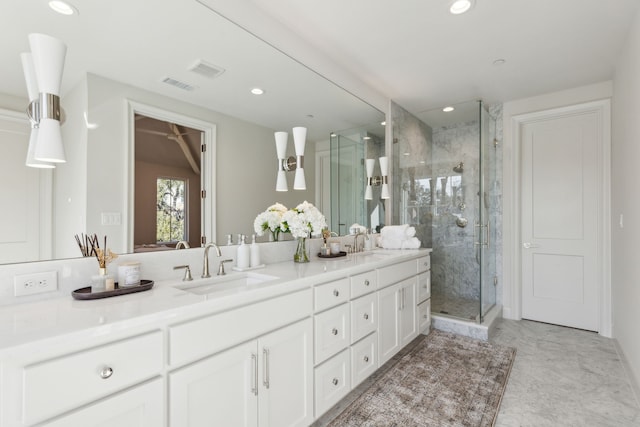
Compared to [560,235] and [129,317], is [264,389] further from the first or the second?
[560,235]

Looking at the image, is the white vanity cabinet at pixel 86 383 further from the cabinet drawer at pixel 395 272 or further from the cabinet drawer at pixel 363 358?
the cabinet drawer at pixel 395 272

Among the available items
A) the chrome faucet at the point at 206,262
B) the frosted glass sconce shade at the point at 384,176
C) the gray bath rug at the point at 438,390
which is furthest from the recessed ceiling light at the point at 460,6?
the gray bath rug at the point at 438,390

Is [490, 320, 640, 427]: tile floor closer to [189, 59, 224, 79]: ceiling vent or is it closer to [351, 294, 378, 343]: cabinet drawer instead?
[351, 294, 378, 343]: cabinet drawer

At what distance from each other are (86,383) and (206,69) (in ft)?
5.12

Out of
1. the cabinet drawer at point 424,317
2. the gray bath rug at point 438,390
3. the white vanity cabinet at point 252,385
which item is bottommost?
the gray bath rug at point 438,390

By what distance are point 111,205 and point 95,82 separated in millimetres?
542

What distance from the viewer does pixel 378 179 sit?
10.8 feet

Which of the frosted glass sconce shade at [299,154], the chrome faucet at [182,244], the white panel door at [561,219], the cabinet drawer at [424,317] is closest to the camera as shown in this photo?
the chrome faucet at [182,244]

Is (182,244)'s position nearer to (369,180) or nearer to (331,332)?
(331,332)

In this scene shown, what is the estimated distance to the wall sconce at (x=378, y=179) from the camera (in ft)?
10.5

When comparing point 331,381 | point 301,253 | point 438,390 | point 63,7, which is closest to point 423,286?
point 438,390

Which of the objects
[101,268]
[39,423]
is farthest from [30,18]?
[39,423]

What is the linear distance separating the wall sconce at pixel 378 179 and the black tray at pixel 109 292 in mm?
2242

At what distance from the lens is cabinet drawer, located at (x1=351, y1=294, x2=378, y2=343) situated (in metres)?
1.96
